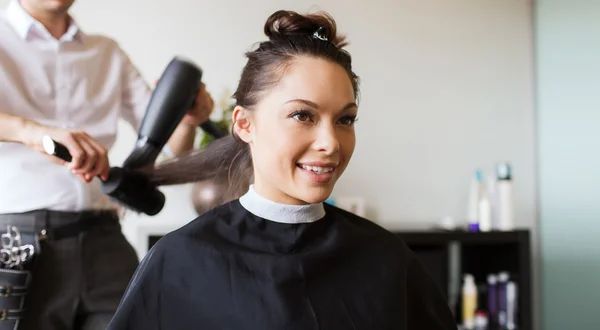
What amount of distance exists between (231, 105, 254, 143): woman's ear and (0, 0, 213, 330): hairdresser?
0.87ft

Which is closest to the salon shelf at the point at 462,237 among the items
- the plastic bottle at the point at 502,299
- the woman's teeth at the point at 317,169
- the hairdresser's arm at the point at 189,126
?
the plastic bottle at the point at 502,299

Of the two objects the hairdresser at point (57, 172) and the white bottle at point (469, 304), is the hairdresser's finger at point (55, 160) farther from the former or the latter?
the white bottle at point (469, 304)

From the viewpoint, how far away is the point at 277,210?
1.02 meters

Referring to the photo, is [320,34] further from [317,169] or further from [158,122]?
[158,122]

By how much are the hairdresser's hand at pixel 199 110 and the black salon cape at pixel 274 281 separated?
0.36 meters

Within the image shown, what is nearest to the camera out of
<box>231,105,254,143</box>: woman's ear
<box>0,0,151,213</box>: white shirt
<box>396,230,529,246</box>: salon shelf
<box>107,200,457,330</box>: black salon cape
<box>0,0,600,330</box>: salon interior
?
<box>107,200,457,330</box>: black salon cape

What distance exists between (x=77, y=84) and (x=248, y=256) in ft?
1.84

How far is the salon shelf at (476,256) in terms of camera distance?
2207mm

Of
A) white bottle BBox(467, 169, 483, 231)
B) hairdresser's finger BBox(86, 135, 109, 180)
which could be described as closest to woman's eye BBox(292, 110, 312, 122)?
hairdresser's finger BBox(86, 135, 109, 180)

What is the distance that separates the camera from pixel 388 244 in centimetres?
109

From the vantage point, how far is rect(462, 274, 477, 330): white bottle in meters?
2.38

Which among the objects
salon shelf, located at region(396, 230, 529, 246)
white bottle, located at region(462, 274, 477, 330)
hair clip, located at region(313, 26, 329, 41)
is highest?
hair clip, located at region(313, 26, 329, 41)

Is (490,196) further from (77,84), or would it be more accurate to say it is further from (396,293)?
(77,84)

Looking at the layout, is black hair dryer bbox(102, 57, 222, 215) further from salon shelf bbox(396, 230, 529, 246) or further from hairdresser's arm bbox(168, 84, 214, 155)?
salon shelf bbox(396, 230, 529, 246)
